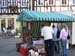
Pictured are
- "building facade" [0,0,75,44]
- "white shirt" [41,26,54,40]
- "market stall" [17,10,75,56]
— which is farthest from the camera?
"building facade" [0,0,75,44]

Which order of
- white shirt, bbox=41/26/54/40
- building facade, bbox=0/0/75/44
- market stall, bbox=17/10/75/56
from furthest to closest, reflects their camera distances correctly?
1. building facade, bbox=0/0/75/44
2. market stall, bbox=17/10/75/56
3. white shirt, bbox=41/26/54/40

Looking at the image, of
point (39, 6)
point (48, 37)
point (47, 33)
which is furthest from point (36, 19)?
point (39, 6)

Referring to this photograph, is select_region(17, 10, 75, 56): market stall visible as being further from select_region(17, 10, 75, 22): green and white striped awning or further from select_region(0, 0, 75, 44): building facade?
select_region(0, 0, 75, 44): building facade

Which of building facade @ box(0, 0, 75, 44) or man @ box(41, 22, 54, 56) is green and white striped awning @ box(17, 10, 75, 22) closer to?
man @ box(41, 22, 54, 56)

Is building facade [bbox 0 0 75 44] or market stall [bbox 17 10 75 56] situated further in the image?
A: building facade [bbox 0 0 75 44]

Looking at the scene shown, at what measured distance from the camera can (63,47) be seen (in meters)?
15.8

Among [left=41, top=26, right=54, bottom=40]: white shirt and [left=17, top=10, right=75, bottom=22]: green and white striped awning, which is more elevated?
[left=17, top=10, right=75, bottom=22]: green and white striped awning

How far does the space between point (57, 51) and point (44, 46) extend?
2.20 m

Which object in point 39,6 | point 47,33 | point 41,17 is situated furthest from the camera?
point 39,6

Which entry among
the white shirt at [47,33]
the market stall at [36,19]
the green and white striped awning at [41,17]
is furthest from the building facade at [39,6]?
the white shirt at [47,33]

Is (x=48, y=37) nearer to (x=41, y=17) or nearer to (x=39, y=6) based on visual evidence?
(x=41, y=17)

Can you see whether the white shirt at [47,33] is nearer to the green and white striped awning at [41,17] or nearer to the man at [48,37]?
the man at [48,37]

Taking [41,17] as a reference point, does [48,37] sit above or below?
below

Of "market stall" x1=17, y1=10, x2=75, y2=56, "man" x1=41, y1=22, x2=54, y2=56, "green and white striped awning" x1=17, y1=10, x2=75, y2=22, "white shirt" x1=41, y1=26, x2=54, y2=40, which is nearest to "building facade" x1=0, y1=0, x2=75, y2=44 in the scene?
"market stall" x1=17, y1=10, x2=75, y2=56
